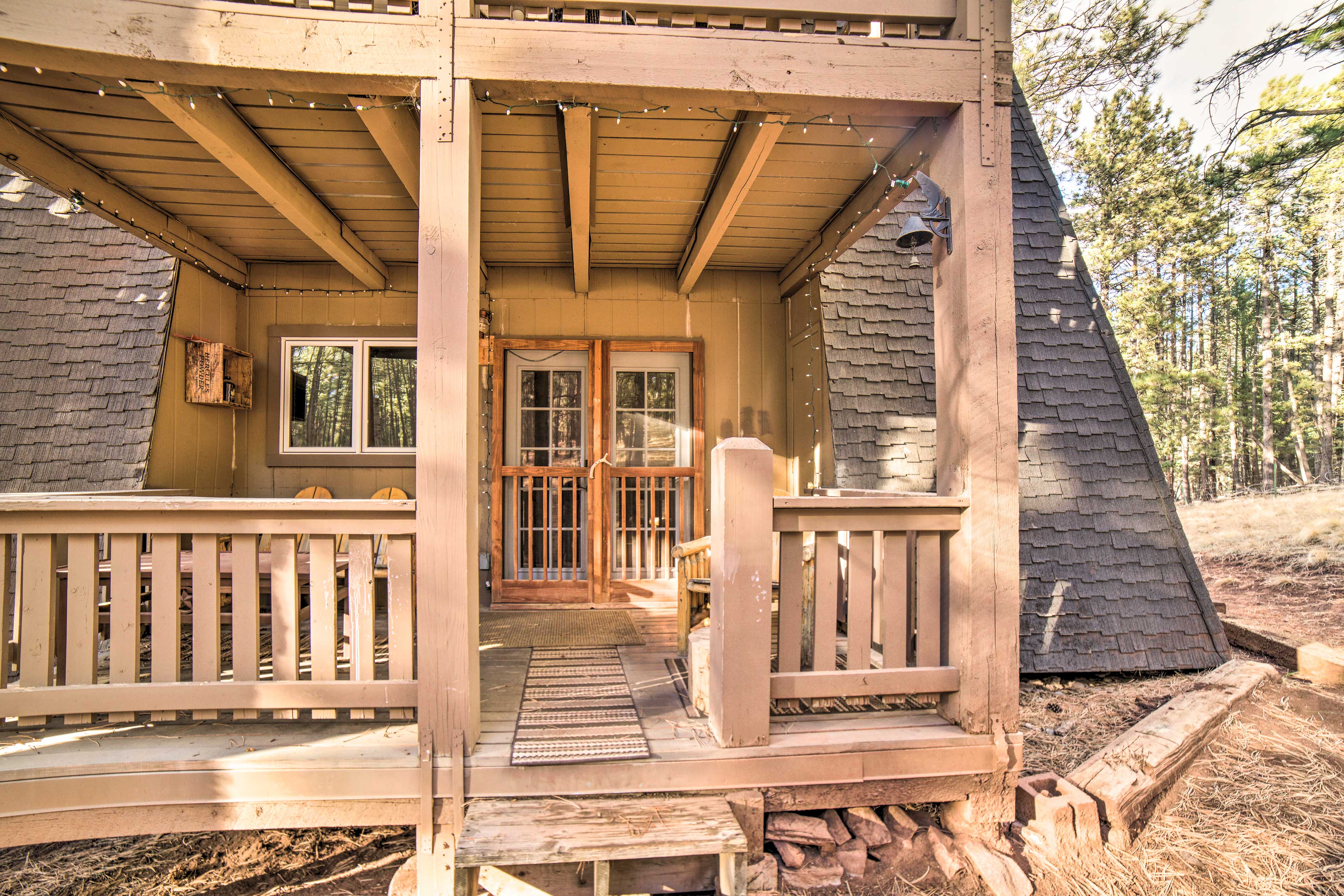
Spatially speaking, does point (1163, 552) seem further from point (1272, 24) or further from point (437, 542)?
point (1272, 24)

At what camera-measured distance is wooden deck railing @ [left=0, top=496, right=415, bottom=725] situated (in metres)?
2.25

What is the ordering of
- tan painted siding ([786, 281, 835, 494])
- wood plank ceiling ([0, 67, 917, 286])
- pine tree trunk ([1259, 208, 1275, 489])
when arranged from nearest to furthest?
wood plank ceiling ([0, 67, 917, 286]) < tan painted siding ([786, 281, 835, 494]) < pine tree trunk ([1259, 208, 1275, 489])

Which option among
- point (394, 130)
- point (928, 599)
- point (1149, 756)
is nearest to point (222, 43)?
point (394, 130)

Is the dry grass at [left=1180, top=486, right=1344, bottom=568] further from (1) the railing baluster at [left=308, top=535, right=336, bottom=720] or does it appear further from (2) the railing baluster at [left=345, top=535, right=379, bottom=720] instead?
(1) the railing baluster at [left=308, top=535, right=336, bottom=720]

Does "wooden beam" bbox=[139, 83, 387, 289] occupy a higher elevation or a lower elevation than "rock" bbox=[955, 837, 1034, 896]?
higher

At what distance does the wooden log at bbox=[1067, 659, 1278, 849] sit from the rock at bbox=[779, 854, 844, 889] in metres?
1.07

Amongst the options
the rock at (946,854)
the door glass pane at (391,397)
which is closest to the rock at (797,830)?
the rock at (946,854)

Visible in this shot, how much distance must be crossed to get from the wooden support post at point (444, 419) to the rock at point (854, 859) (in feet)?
4.69

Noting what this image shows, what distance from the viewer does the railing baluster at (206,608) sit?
90.7 inches

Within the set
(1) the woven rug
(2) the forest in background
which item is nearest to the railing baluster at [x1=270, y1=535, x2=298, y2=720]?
(1) the woven rug

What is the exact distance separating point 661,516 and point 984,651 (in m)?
2.95

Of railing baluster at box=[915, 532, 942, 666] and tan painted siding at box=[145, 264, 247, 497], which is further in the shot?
tan painted siding at box=[145, 264, 247, 497]

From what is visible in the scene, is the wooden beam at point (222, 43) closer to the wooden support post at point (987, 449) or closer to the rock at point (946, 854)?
the wooden support post at point (987, 449)

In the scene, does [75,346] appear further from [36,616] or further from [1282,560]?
[1282,560]
